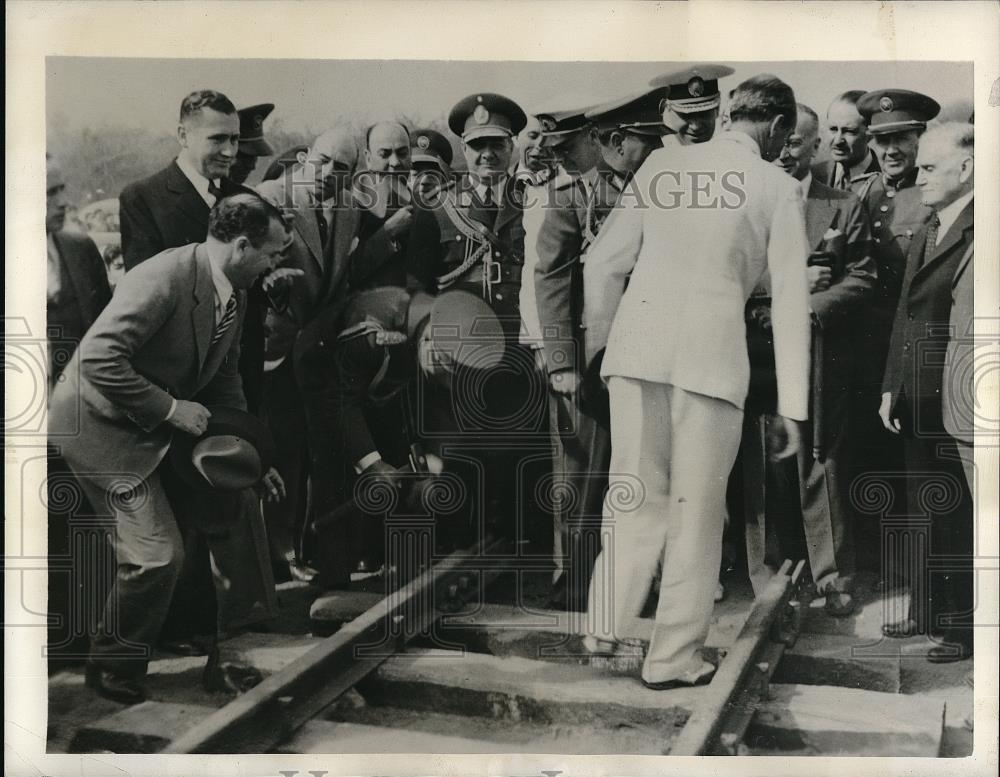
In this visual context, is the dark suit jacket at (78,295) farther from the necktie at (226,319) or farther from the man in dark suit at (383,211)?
the man in dark suit at (383,211)

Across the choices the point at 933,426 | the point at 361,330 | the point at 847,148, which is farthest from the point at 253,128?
the point at 933,426

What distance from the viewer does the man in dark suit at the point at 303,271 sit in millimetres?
3836

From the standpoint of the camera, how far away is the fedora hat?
3805 mm

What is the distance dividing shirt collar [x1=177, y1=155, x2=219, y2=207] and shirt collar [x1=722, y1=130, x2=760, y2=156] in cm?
230

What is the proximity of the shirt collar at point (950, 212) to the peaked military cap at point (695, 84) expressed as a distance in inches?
44.9

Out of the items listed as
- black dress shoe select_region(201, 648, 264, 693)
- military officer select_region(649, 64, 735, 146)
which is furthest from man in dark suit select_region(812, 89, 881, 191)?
black dress shoe select_region(201, 648, 264, 693)

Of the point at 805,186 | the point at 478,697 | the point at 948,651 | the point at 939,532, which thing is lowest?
Result: the point at 478,697

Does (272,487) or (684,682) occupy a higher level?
(272,487)

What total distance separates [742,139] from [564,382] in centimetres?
135

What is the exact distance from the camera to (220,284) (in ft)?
12.5

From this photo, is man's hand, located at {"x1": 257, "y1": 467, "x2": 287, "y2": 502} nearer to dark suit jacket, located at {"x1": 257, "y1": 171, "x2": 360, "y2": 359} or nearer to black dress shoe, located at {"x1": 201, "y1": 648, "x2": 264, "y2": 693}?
dark suit jacket, located at {"x1": 257, "y1": 171, "x2": 360, "y2": 359}

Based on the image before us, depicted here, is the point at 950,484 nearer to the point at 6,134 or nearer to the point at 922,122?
the point at 922,122

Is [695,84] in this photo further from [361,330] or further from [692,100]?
[361,330]

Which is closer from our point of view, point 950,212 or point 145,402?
point 145,402
